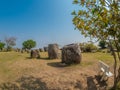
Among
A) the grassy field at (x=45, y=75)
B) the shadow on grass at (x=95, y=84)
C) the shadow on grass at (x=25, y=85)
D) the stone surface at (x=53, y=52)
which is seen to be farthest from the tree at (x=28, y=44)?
the shadow on grass at (x=95, y=84)

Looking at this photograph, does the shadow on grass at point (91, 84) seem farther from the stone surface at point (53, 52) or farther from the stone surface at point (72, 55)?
the stone surface at point (53, 52)

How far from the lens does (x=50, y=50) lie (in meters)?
23.8

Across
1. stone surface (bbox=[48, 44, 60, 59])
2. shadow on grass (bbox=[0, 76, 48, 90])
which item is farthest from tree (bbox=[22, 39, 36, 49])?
shadow on grass (bbox=[0, 76, 48, 90])

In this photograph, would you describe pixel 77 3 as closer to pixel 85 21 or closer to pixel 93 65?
pixel 85 21

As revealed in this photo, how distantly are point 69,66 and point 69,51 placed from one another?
1.84 m

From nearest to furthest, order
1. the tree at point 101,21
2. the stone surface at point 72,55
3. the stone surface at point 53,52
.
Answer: the tree at point 101,21 < the stone surface at point 72,55 < the stone surface at point 53,52

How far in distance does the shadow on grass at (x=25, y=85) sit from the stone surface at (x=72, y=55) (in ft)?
18.6

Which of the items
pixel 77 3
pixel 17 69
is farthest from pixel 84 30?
pixel 17 69

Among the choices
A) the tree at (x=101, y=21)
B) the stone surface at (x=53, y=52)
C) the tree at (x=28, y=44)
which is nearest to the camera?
the tree at (x=101, y=21)

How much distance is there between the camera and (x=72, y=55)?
20.6 m

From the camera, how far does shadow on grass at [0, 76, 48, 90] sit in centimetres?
1427

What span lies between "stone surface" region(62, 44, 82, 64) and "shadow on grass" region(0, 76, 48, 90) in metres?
5.67

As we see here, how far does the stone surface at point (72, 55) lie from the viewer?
20344 mm

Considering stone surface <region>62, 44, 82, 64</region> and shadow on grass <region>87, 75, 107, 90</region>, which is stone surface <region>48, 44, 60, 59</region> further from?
shadow on grass <region>87, 75, 107, 90</region>
